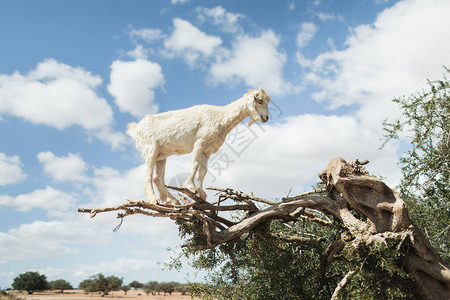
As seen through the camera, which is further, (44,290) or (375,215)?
(44,290)

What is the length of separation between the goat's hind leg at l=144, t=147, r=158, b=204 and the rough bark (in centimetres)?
59

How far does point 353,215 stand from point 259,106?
3122mm

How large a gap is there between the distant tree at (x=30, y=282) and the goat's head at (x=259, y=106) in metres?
32.0

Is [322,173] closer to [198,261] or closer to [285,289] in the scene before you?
[285,289]

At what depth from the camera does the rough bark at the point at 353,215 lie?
6.89m

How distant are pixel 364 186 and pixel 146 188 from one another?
459 centimetres

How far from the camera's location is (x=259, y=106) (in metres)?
8.30

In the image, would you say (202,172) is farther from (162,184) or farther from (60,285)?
(60,285)

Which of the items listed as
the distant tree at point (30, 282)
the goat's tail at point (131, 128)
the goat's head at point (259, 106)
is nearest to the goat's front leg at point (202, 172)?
the goat's head at point (259, 106)

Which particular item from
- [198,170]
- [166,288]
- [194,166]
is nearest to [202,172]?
[198,170]

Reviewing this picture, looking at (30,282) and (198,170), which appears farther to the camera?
(30,282)

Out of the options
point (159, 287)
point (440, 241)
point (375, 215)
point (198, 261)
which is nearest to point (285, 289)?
point (198, 261)

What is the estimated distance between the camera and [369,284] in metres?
6.48

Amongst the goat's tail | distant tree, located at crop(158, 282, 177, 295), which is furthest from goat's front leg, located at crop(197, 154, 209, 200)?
distant tree, located at crop(158, 282, 177, 295)
